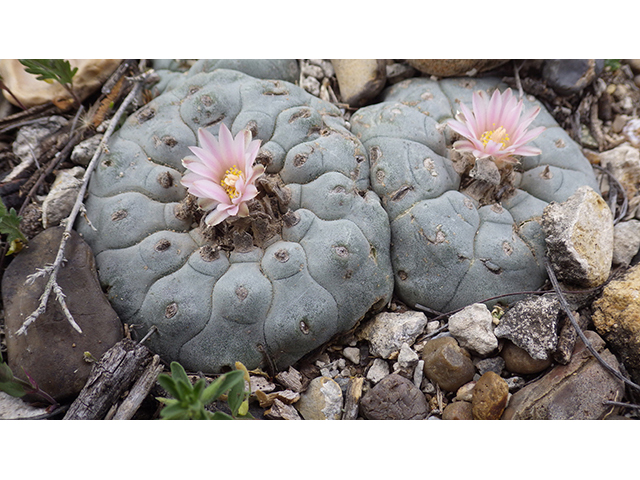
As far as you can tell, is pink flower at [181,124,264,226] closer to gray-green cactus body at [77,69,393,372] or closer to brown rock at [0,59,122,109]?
gray-green cactus body at [77,69,393,372]

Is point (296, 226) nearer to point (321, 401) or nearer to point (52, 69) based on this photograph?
point (321, 401)

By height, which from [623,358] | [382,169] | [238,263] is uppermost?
[382,169]

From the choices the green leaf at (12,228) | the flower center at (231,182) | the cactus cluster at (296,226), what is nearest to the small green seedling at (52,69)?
the cactus cluster at (296,226)

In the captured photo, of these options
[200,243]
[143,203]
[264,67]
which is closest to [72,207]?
[143,203]

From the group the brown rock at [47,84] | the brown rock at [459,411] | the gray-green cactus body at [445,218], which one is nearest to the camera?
the brown rock at [459,411]

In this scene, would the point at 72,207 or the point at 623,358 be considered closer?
the point at 623,358

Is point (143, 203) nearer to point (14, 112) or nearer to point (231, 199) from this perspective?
point (231, 199)

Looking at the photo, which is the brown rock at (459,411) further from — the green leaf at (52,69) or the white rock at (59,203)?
the green leaf at (52,69)

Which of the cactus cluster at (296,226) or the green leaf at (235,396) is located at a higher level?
the cactus cluster at (296,226)
